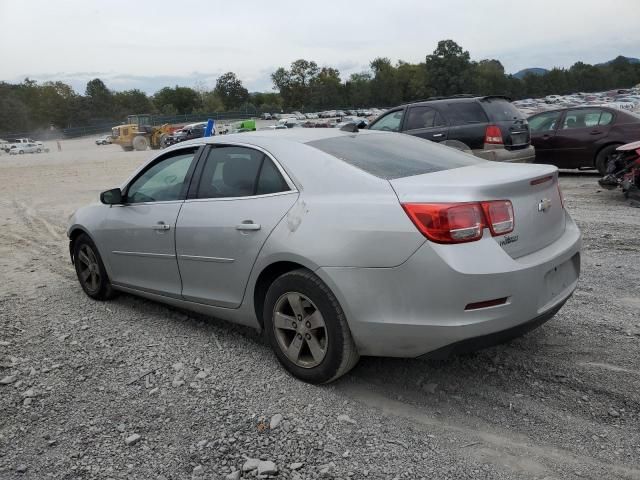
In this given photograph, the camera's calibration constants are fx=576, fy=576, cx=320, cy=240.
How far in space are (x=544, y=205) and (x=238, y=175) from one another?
6.54 ft

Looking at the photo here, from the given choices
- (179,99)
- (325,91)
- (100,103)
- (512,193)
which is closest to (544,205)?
(512,193)

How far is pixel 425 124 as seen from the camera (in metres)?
10.4

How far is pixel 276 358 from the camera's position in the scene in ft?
12.7

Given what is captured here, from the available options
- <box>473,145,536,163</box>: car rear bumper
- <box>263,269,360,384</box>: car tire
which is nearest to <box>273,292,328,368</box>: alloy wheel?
<box>263,269,360,384</box>: car tire

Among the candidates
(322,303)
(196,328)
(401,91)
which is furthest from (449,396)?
(401,91)

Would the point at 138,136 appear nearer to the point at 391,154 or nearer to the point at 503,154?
the point at 503,154

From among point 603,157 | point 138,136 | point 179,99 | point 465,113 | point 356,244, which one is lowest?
point 138,136

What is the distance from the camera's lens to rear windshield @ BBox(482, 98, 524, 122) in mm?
10008

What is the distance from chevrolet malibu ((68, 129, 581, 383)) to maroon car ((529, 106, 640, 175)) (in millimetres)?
8079

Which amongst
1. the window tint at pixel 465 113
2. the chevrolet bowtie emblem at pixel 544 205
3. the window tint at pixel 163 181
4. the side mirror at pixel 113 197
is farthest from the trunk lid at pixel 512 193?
the window tint at pixel 465 113

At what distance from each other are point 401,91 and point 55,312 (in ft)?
392

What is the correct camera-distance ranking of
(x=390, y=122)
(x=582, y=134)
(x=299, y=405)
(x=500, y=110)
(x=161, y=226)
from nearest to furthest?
1. (x=299, y=405)
2. (x=161, y=226)
3. (x=500, y=110)
4. (x=390, y=122)
5. (x=582, y=134)

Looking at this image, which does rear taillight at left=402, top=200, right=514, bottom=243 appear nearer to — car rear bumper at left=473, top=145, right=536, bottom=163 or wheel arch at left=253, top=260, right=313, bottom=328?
wheel arch at left=253, top=260, right=313, bottom=328

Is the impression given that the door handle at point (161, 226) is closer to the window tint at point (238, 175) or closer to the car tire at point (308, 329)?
the window tint at point (238, 175)
